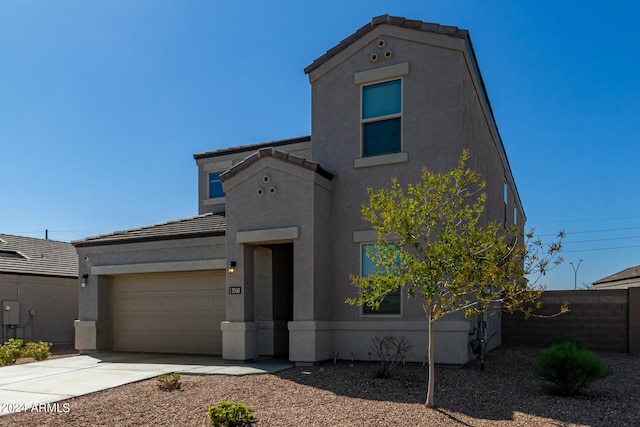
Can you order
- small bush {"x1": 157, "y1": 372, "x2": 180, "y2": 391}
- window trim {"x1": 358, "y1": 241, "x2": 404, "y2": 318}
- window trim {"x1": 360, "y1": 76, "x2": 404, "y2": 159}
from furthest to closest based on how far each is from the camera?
1. window trim {"x1": 360, "y1": 76, "x2": 404, "y2": 159}
2. window trim {"x1": 358, "y1": 241, "x2": 404, "y2": 318}
3. small bush {"x1": 157, "y1": 372, "x2": 180, "y2": 391}

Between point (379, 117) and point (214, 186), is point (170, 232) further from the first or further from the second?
point (379, 117)

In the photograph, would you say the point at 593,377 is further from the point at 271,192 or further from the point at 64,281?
the point at 64,281

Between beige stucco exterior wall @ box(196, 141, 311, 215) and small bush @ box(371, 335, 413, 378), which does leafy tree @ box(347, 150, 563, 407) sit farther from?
beige stucco exterior wall @ box(196, 141, 311, 215)

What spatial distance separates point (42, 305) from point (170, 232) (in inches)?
362

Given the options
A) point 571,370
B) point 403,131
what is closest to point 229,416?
point 571,370

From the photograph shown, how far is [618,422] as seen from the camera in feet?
23.5

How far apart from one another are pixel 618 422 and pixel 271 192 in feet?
26.6

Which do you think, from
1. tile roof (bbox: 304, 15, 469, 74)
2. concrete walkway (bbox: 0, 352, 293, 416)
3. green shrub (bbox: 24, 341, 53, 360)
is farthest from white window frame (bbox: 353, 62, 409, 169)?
green shrub (bbox: 24, 341, 53, 360)

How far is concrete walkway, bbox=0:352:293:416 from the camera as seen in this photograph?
9.32 meters

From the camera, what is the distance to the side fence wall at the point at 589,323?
1538 centimetres

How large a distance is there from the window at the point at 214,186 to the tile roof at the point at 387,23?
21.9 feet

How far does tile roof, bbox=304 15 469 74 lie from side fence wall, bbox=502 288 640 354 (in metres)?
9.03

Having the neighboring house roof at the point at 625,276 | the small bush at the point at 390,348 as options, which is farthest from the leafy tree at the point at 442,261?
the neighboring house roof at the point at 625,276

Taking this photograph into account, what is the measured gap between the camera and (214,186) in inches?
749
